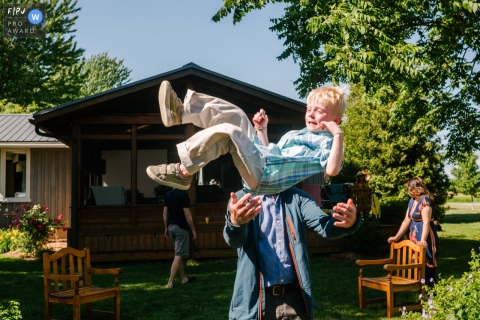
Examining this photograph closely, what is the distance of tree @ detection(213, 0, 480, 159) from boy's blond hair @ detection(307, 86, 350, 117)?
5987mm

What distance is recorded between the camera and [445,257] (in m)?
13.8

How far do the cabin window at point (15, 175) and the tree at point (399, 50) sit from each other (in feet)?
33.4

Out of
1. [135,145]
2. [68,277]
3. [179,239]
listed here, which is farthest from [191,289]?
[135,145]

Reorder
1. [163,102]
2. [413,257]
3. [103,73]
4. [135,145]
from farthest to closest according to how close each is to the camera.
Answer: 1. [103,73]
2. [135,145]
3. [413,257]
4. [163,102]

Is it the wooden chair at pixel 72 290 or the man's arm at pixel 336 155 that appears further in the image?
the wooden chair at pixel 72 290

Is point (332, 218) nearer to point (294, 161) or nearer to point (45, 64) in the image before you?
point (294, 161)

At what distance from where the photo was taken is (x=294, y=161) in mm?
3221

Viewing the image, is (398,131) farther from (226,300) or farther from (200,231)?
(226,300)

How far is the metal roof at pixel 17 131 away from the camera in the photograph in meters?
18.7

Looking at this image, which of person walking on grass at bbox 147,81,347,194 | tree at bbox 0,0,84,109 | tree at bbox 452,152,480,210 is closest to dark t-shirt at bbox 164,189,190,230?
person walking on grass at bbox 147,81,347,194

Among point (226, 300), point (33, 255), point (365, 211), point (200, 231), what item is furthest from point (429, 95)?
point (33, 255)

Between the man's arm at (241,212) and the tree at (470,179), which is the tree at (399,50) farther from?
the tree at (470,179)

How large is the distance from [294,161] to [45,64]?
3411 centimetres

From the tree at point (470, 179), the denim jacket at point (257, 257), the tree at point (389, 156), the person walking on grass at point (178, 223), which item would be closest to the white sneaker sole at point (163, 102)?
the denim jacket at point (257, 257)
